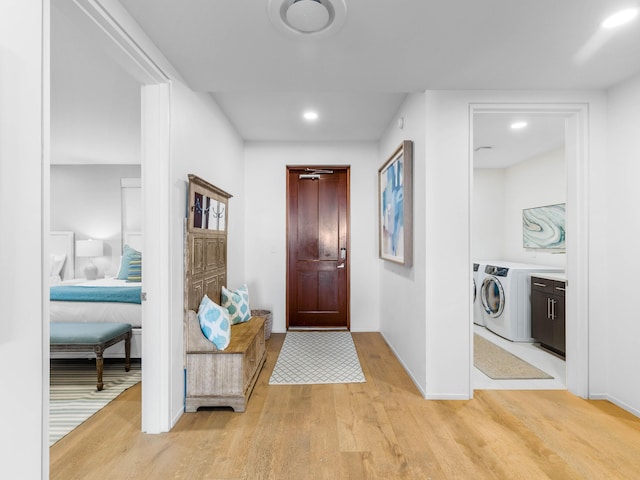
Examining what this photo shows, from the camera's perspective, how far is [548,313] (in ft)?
11.9

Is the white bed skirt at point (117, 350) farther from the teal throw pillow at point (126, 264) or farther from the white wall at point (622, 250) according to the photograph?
the white wall at point (622, 250)

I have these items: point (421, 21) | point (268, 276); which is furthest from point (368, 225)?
point (421, 21)

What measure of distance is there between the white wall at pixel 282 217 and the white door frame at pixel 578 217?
6.39ft

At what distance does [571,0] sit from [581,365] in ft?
8.09

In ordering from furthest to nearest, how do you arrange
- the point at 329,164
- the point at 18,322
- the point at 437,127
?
1. the point at 329,164
2. the point at 437,127
3. the point at 18,322

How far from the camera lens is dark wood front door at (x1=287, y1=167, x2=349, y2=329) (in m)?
4.50

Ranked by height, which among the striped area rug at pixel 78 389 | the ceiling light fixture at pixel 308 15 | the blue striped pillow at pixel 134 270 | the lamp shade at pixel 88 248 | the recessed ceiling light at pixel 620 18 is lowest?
the striped area rug at pixel 78 389

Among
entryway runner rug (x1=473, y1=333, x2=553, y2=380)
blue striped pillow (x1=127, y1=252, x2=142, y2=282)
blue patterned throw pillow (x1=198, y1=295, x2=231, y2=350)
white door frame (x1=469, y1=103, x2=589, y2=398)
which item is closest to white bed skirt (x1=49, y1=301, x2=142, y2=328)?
blue striped pillow (x1=127, y1=252, x2=142, y2=282)

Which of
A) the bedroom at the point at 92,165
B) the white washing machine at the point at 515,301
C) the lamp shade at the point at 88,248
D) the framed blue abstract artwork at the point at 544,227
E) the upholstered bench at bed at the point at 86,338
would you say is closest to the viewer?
the bedroom at the point at 92,165

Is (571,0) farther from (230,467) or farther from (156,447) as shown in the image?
(156,447)

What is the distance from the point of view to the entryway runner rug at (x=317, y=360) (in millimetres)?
2953

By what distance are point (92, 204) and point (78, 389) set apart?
3654 mm

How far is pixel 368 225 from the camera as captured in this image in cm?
447

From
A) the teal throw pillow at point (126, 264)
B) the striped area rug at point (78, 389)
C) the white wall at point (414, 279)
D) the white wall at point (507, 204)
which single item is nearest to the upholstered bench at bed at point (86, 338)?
the striped area rug at point (78, 389)
